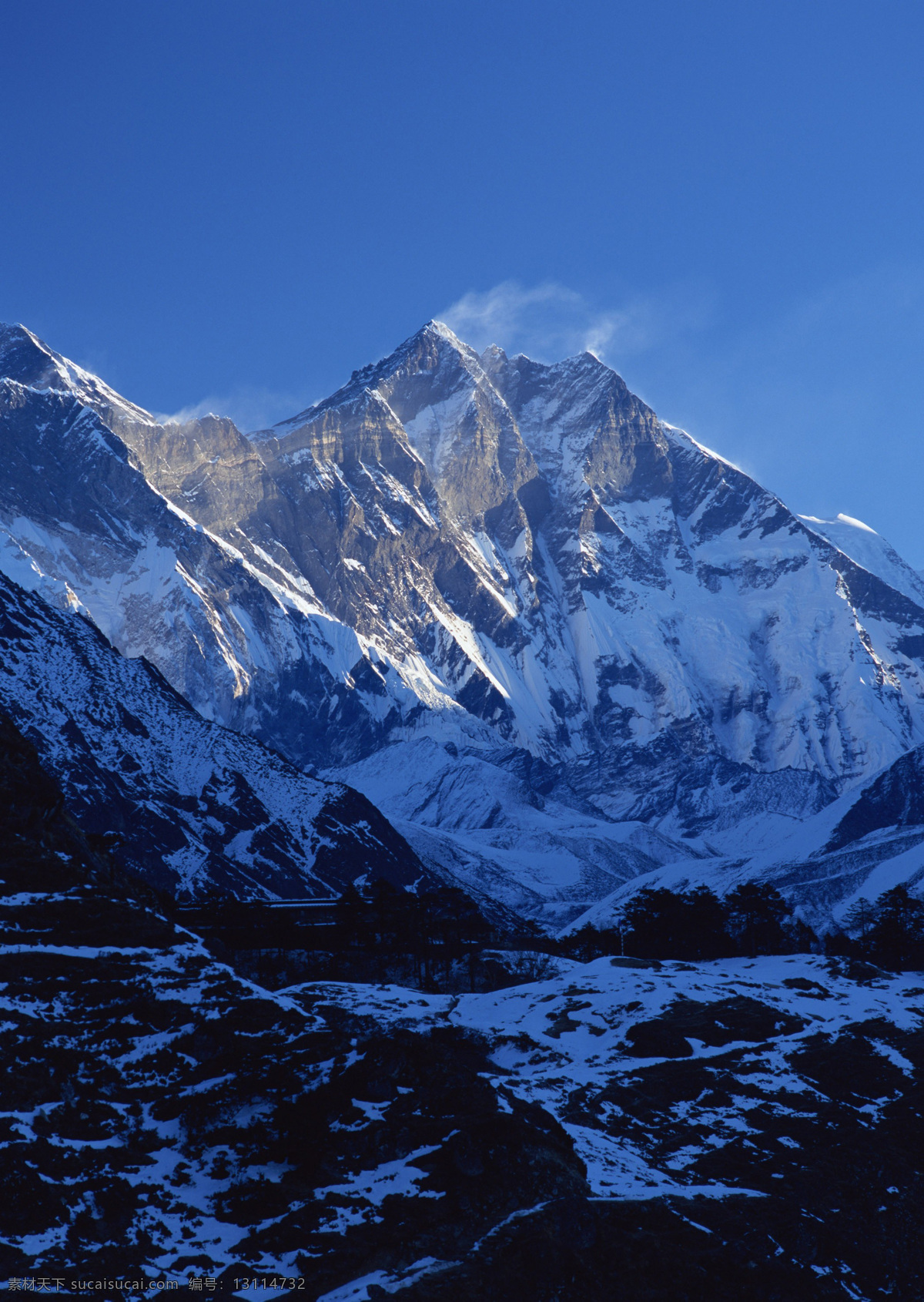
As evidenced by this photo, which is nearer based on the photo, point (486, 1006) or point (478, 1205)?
point (478, 1205)

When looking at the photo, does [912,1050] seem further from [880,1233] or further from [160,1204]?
[160,1204]

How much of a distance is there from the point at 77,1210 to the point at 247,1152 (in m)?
6.84

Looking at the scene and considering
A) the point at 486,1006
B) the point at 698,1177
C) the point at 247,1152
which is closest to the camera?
the point at 247,1152

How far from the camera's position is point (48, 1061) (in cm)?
5256

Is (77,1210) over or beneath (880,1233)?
over

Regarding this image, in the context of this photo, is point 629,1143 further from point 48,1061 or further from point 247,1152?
point 48,1061

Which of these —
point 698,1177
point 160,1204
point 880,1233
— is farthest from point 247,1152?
point 880,1233

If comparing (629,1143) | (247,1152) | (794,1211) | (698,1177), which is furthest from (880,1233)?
(247,1152)

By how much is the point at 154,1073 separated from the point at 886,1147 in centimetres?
3627

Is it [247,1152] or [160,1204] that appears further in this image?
[247,1152]

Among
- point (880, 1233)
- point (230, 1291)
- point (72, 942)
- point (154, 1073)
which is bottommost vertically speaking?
point (880, 1233)

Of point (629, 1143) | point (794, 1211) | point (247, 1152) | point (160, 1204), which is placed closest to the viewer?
point (160, 1204)

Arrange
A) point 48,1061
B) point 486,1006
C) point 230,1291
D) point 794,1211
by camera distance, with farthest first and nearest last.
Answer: point 486,1006, point 794,1211, point 48,1061, point 230,1291

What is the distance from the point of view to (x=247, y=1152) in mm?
49406
